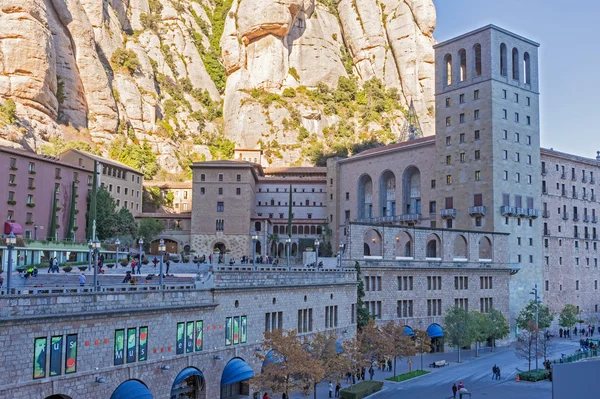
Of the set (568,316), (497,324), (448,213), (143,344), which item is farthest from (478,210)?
(143,344)

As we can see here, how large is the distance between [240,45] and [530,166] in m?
75.0

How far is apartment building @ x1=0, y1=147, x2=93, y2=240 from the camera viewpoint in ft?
195

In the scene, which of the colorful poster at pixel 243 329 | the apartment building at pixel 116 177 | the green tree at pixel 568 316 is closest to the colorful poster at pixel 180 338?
the colorful poster at pixel 243 329

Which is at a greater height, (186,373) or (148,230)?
(148,230)

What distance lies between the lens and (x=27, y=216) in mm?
61438

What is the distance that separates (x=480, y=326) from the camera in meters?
53.8

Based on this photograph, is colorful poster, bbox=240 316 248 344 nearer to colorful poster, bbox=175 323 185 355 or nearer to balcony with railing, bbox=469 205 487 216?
colorful poster, bbox=175 323 185 355

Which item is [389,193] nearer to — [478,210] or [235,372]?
[478,210]

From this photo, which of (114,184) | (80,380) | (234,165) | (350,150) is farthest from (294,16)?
(80,380)

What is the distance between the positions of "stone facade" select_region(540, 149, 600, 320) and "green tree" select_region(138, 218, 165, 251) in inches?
1754

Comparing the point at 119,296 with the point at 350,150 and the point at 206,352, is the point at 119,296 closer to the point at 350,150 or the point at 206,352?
the point at 206,352

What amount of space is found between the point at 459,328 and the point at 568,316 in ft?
73.6

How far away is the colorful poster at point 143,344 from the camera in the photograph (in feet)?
87.7

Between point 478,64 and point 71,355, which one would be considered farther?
point 478,64
